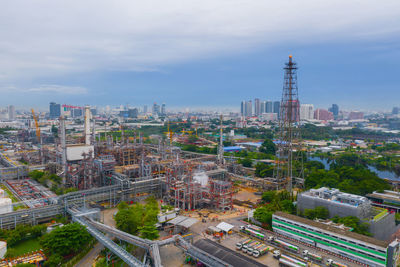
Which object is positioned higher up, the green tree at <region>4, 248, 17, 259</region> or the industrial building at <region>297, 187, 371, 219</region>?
the industrial building at <region>297, 187, 371, 219</region>

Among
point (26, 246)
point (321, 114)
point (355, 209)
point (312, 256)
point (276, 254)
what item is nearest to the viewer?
point (312, 256)

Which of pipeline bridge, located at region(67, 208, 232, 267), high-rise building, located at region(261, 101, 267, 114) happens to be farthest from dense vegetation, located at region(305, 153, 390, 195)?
high-rise building, located at region(261, 101, 267, 114)

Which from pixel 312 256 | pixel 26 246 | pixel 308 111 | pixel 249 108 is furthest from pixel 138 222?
pixel 249 108

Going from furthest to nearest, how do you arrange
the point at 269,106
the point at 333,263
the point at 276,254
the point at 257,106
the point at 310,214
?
1. the point at 257,106
2. the point at 269,106
3. the point at 310,214
4. the point at 276,254
5. the point at 333,263

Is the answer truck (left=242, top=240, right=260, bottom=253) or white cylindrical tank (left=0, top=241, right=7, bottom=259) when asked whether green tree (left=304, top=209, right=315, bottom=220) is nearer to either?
truck (left=242, top=240, right=260, bottom=253)

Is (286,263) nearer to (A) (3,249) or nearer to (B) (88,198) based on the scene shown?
(A) (3,249)

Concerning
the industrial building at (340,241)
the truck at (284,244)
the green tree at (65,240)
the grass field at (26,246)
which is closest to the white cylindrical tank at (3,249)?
the grass field at (26,246)
